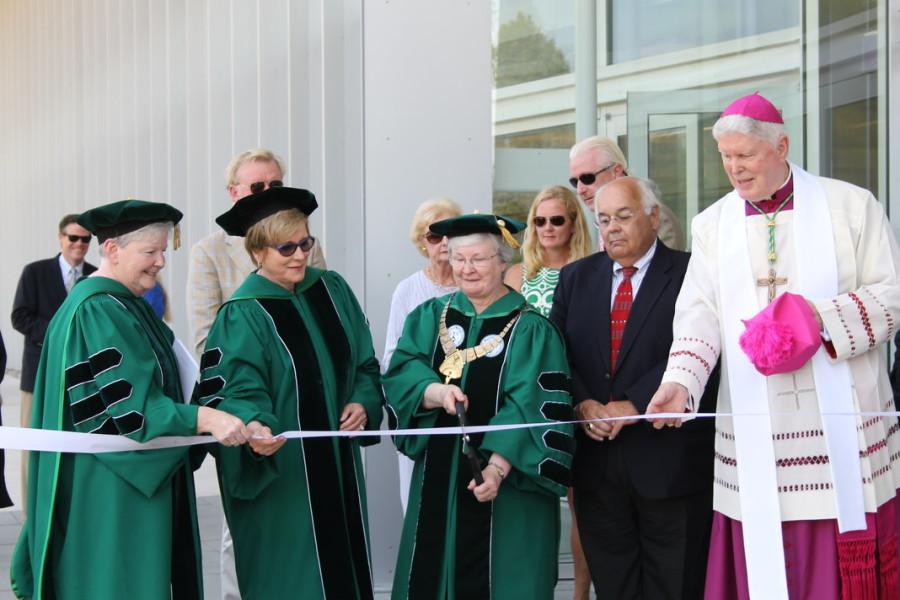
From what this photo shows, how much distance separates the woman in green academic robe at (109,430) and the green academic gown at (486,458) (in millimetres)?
849

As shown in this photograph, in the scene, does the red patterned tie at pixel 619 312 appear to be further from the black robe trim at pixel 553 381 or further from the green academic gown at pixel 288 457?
the green academic gown at pixel 288 457

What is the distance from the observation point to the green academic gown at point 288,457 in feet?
15.1

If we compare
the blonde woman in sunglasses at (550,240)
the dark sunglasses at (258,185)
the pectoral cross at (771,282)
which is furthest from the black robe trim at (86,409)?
the pectoral cross at (771,282)

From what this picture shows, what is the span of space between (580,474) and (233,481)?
1.37m

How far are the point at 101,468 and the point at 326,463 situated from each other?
2.85 feet

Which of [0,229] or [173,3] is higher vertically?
[173,3]

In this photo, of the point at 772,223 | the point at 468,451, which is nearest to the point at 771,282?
the point at 772,223

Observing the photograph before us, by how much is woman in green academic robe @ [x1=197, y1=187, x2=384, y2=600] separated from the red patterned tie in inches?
39.8

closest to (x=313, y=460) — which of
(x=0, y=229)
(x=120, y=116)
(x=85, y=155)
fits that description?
(x=120, y=116)

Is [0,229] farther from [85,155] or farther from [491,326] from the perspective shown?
[491,326]

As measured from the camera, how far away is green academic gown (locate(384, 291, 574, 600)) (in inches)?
185

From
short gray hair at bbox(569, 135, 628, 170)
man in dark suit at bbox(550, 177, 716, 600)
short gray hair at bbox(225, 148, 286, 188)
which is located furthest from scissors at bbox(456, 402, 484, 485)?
short gray hair at bbox(225, 148, 286, 188)

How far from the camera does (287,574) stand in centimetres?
470

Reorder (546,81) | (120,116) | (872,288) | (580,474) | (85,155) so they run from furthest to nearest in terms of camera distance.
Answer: (85,155)
(120,116)
(546,81)
(580,474)
(872,288)
